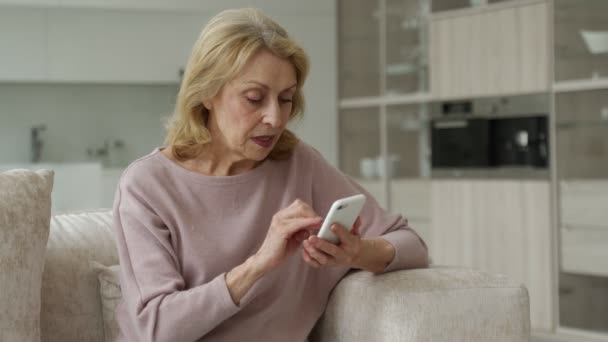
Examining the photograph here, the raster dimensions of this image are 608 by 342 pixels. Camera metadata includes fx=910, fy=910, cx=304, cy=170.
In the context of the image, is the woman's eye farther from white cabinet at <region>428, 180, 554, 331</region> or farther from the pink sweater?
white cabinet at <region>428, 180, 554, 331</region>

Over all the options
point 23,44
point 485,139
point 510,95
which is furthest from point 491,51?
point 23,44

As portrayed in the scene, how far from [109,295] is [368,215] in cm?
61

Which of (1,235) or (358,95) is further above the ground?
(358,95)

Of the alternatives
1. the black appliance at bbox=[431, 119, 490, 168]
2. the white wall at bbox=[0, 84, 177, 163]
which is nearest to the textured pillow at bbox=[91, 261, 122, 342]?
the black appliance at bbox=[431, 119, 490, 168]

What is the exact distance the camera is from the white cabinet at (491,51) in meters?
4.66

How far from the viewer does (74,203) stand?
4.14m

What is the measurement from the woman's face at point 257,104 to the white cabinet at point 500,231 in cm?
300

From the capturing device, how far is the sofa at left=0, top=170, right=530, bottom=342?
5.88ft

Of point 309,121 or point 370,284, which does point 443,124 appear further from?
point 370,284

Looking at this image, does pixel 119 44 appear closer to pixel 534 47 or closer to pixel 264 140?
pixel 534 47

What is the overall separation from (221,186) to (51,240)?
0.48m

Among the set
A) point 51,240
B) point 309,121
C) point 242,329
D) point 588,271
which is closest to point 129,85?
point 309,121

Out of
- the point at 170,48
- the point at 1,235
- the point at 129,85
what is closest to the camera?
the point at 1,235

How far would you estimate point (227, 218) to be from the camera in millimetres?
1908
